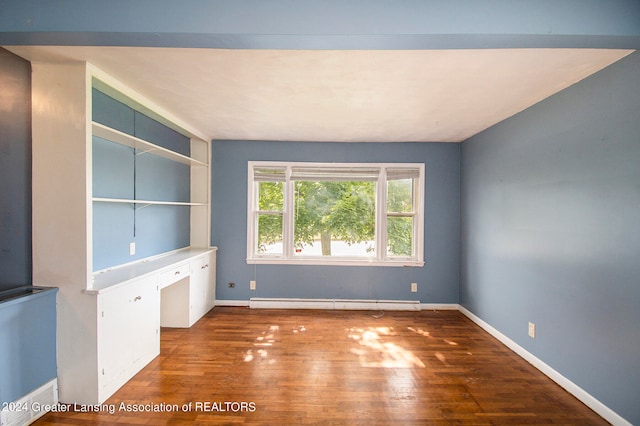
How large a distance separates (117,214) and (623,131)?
419cm

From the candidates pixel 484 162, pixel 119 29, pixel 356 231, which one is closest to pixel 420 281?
pixel 356 231

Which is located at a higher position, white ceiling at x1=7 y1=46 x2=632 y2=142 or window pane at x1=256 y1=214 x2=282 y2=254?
white ceiling at x1=7 y1=46 x2=632 y2=142

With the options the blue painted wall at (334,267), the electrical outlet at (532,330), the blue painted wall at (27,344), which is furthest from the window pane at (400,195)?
the blue painted wall at (27,344)

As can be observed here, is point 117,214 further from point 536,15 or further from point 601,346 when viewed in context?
point 601,346

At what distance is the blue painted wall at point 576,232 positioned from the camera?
6.11 feet

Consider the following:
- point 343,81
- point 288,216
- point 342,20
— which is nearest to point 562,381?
point 343,81

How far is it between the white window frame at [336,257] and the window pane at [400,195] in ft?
0.29

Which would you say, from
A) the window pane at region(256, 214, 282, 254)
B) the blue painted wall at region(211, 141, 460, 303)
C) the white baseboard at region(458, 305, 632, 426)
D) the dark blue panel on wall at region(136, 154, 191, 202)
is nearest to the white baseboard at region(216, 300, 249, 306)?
the blue painted wall at region(211, 141, 460, 303)

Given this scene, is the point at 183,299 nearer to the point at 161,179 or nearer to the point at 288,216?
the point at 161,179

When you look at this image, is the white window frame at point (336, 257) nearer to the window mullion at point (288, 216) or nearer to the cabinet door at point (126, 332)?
the window mullion at point (288, 216)

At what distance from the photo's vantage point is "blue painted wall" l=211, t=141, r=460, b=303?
13.7 ft

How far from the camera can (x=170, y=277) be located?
2945mm

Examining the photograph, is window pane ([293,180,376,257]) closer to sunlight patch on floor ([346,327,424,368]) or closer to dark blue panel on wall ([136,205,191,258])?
sunlight patch on floor ([346,327,424,368])

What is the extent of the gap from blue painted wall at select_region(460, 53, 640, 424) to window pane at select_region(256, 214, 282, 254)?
2901 mm
